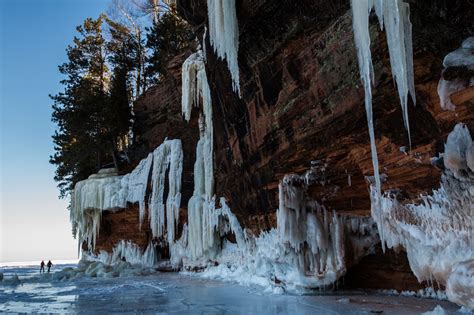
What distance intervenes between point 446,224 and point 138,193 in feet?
46.6

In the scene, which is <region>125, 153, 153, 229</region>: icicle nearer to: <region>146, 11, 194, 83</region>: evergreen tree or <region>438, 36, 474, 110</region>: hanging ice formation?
<region>146, 11, 194, 83</region>: evergreen tree

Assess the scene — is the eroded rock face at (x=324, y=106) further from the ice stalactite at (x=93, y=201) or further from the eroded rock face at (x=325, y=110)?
the ice stalactite at (x=93, y=201)

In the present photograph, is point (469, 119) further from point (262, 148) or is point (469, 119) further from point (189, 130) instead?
point (189, 130)

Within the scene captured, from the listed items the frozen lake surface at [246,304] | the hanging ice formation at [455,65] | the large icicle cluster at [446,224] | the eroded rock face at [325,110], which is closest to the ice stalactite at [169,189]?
the eroded rock face at [325,110]

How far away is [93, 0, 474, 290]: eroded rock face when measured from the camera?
496 cm

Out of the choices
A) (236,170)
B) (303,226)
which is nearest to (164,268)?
(236,170)

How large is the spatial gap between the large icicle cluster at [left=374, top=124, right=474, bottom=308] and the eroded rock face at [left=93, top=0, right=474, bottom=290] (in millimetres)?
202

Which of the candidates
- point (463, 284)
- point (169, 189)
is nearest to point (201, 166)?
point (169, 189)

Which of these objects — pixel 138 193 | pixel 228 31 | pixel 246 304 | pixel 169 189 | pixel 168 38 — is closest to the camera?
pixel 246 304

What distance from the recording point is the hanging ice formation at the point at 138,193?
55.2 feet

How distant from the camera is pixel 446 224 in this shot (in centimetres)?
546

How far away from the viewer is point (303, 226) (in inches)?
336

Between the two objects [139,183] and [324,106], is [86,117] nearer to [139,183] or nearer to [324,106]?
[139,183]

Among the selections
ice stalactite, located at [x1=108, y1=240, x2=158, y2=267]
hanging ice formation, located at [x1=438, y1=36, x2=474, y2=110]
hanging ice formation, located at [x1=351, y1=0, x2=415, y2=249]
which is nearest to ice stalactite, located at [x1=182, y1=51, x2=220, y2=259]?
ice stalactite, located at [x1=108, y1=240, x2=158, y2=267]
